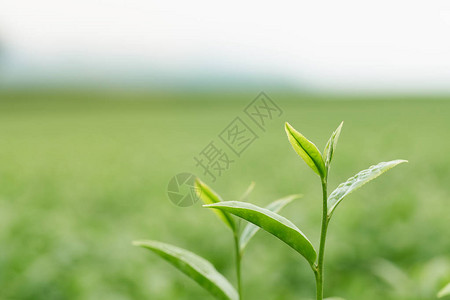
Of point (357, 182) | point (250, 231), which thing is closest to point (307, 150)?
point (357, 182)

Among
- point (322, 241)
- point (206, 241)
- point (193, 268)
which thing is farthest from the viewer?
point (206, 241)

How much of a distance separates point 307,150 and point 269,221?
10 cm

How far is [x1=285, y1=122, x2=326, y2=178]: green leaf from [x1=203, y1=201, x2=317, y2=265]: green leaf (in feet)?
0.27

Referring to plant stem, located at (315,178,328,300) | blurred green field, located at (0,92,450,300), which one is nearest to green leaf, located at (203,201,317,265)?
plant stem, located at (315,178,328,300)

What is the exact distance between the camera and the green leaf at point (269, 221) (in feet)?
1.60

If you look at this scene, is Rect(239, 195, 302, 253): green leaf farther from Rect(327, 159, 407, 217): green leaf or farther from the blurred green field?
the blurred green field

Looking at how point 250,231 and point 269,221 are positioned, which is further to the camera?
point 250,231

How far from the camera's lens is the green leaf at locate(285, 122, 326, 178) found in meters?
0.52

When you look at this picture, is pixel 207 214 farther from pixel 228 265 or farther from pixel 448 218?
pixel 448 218

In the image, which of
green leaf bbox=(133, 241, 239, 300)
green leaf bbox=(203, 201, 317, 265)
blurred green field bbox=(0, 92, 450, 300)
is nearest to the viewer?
green leaf bbox=(203, 201, 317, 265)

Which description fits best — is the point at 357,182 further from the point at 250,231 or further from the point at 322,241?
the point at 250,231

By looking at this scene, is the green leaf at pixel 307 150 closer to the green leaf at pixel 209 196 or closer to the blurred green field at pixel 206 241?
the green leaf at pixel 209 196

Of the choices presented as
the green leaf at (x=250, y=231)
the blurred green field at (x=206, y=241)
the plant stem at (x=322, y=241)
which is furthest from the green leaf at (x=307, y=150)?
the blurred green field at (x=206, y=241)

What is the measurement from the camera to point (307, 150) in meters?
0.52
